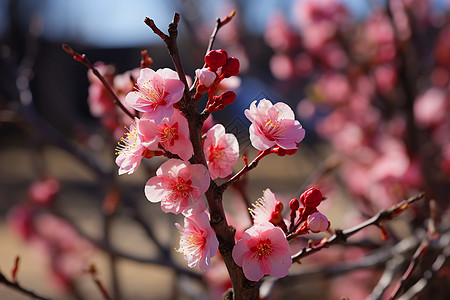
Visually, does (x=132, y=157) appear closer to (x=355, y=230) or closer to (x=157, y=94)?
(x=157, y=94)

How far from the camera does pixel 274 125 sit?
21.8 inches

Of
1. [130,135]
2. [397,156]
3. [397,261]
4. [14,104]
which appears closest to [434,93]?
[397,156]

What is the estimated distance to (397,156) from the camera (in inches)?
70.1

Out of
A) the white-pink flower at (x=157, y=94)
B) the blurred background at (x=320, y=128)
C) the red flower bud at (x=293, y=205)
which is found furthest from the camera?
the blurred background at (x=320, y=128)

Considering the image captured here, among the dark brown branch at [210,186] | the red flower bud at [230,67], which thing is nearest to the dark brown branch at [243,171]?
the dark brown branch at [210,186]

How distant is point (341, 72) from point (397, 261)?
4.87 feet

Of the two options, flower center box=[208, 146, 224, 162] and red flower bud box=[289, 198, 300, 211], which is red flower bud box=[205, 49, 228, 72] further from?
red flower bud box=[289, 198, 300, 211]

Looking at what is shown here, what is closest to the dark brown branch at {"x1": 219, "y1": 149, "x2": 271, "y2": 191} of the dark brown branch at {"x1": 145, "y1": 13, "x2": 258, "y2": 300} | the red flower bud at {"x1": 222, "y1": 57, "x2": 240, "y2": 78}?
the dark brown branch at {"x1": 145, "y1": 13, "x2": 258, "y2": 300}

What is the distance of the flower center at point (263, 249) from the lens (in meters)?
0.54

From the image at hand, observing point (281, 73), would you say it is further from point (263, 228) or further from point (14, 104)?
point (263, 228)

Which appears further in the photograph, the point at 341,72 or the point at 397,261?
the point at 341,72

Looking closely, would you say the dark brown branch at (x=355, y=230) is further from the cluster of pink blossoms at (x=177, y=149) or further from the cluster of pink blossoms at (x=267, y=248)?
the cluster of pink blossoms at (x=177, y=149)

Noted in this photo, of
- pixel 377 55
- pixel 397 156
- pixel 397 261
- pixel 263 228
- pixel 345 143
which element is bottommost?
pixel 397 261

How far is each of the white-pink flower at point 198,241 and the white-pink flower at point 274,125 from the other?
12cm
